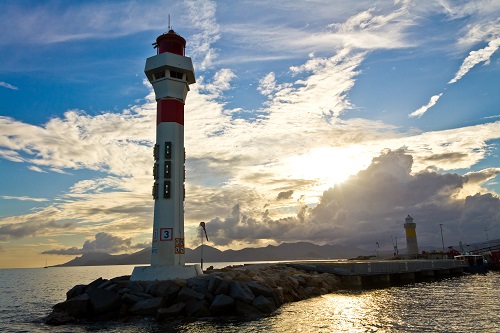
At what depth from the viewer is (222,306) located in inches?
1046

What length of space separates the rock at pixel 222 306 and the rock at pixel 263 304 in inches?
67.5

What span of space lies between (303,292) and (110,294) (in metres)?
17.6

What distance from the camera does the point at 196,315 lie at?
26.3 meters

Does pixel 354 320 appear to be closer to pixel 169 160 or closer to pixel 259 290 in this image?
pixel 259 290

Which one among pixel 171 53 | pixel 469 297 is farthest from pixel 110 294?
pixel 469 297

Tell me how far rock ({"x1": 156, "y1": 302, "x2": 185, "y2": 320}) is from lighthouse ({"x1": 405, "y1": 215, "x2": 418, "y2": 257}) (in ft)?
202

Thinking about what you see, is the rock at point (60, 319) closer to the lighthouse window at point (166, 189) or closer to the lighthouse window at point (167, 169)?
the lighthouse window at point (166, 189)

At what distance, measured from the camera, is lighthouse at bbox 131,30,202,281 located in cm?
3256

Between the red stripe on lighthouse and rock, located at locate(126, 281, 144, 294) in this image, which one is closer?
rock, located at locate(126, 281, 144, 294)

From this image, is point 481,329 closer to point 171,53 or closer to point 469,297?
point 469,297

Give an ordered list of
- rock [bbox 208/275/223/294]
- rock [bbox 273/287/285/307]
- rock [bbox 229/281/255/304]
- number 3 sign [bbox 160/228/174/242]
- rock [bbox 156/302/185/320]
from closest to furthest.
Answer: rock [bbox 156/302/185/320]
rock [bbox 229/281/255/304]
rock [bbox 208/275/223/294]
rock [bbox 273/287/285/307]
number 3 sign [bbox 160/228/174/242]

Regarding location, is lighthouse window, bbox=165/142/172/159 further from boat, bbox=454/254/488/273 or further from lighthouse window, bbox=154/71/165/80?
boat, bbox=454/254/488/273

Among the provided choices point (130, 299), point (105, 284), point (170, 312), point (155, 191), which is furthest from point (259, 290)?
point (105, 284)

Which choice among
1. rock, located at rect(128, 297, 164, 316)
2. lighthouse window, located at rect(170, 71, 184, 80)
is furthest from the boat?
rock, located at rect(128, 297, 164, 316)
